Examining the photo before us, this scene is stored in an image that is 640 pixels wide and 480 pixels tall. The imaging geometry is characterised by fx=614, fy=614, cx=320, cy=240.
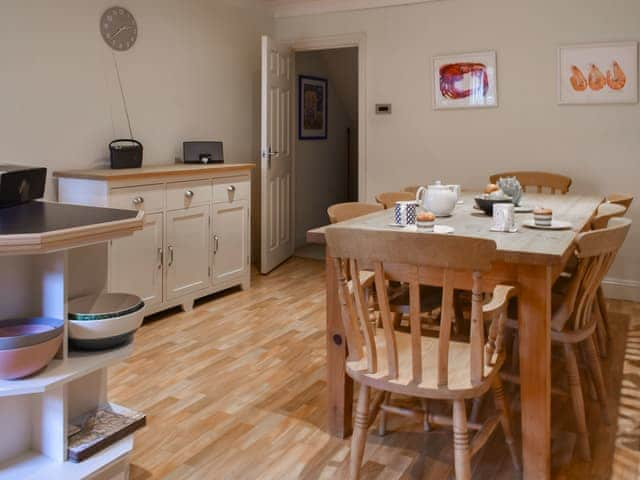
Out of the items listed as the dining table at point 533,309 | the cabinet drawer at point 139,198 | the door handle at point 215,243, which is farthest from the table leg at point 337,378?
the door handle at point 215,243

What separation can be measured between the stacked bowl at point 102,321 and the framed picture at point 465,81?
12.3ft

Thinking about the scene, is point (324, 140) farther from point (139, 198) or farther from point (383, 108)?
point (139, 198)

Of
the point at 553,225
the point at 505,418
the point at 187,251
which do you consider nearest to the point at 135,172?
the point at 187,251

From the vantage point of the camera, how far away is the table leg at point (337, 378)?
90.5 inches

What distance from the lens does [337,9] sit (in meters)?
5.33

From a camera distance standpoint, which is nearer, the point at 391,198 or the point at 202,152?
the point at 391,198

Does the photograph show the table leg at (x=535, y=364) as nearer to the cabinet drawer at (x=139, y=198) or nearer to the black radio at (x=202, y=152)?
the cabinet drawer at (x=139, y=198)

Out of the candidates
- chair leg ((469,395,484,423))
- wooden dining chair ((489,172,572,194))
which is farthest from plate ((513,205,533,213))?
wooden dining chair ((489,172,572,194))

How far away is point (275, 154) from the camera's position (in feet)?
17.0

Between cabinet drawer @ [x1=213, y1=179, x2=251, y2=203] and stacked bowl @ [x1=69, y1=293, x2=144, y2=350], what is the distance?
8.24ft

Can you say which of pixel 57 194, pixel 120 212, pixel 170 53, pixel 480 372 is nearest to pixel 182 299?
pixel 57 194

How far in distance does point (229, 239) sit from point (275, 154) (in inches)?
42.5

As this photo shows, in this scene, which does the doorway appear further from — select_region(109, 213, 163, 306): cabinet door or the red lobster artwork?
select_region(109, 213, 163, 306): cabinet door

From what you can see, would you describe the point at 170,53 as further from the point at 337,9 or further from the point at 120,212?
the point at 120,212
